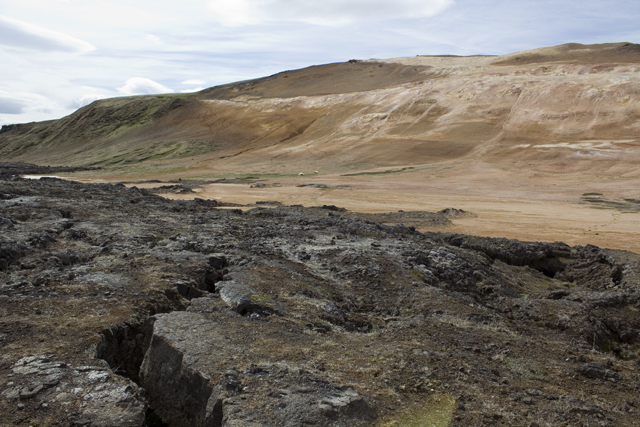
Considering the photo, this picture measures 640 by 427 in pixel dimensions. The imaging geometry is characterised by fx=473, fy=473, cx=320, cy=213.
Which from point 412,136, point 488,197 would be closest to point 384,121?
point 412,136

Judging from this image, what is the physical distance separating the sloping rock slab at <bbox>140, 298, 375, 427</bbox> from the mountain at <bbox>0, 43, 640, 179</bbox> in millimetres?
27679

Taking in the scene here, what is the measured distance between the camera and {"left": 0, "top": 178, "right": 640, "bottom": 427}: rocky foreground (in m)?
3.47

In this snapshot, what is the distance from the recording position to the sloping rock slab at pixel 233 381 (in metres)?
3.32

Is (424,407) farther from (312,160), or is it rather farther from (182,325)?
(312,160)

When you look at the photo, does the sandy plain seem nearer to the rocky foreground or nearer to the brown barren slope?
the brown barren slope

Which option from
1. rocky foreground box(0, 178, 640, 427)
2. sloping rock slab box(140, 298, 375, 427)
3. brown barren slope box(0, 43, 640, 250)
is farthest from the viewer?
brown barren slope box(0, 43, 640, 250)

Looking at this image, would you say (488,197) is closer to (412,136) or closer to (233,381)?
(412,136)

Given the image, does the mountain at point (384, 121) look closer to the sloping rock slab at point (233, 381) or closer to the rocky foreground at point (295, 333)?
the rocky foreground at point (295, 333)

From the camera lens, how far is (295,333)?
181 inches

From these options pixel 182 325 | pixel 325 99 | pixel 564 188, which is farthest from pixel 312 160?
pixel 182 325

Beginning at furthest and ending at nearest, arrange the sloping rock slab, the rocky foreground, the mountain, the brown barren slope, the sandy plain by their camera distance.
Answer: the mountain < the brown barren slope < the sandy plain < the rocky foreground < the sloping rock slab

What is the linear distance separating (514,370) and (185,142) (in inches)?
1789

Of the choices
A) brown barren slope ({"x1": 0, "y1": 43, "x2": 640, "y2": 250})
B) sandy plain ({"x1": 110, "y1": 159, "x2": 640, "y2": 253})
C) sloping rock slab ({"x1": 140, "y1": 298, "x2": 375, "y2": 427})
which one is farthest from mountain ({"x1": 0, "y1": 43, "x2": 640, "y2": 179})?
sloping rock slab ({"x1": 140, "y1": 298, "x2": 375, "y2": 427})

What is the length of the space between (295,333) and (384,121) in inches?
1519
